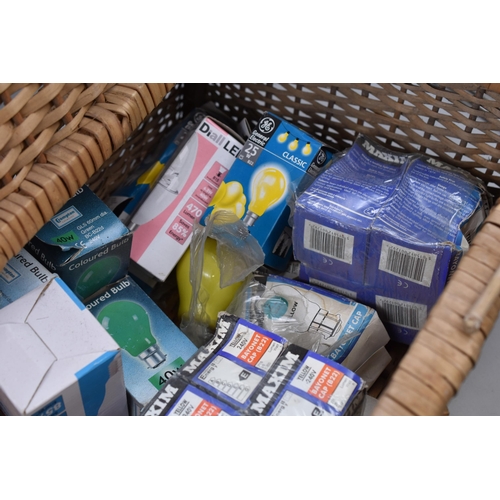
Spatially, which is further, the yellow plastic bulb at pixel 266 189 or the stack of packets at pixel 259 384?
the yellow plastic bulb at pixel 266 189

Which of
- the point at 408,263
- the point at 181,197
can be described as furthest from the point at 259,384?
the point at 181,197

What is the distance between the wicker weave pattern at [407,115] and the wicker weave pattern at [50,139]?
33cm

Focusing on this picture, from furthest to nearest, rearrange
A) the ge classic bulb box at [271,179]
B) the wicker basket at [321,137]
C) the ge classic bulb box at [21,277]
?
the ge classic bulb box at [271,179]
the ge classic bulb box at [21,277]
the wicker basket at [321,137]

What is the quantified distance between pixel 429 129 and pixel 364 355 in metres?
0.40

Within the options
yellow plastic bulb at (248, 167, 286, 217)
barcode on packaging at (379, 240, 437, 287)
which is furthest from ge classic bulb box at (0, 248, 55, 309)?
barcode on packaging at (379, 240, 437, 287)

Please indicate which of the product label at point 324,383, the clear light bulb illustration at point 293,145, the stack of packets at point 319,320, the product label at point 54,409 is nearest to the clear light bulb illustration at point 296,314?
the stack of packets at point 319,320

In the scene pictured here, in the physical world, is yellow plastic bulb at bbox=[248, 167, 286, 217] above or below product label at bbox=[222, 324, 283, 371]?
above

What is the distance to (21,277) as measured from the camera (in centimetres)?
86

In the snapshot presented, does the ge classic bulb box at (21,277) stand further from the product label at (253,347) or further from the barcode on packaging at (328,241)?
the barcode on packaging at (328,241)

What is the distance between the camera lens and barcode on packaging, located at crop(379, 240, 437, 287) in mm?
846

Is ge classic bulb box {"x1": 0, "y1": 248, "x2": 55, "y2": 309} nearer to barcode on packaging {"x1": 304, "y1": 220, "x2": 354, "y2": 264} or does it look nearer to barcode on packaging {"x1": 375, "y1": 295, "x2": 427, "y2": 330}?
barcode on packaging {"x1": 304, "y1": 220, "x2": 354, "y2": 264}

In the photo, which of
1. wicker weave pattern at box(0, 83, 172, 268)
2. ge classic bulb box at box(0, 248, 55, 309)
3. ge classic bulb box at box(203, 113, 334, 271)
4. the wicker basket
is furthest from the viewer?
ge classic bulb box at box(203, 113, 334, 271)

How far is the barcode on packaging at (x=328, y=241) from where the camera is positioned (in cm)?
89

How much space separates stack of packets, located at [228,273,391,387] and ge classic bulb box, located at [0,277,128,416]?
0.27 m
